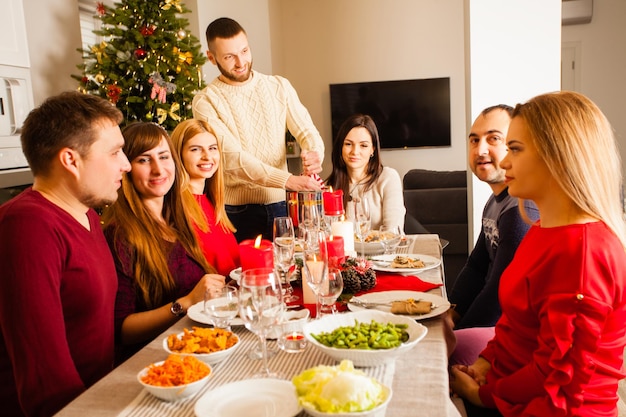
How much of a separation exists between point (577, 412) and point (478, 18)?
2808 mm

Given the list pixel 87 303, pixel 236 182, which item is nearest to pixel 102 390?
pixel 87 303

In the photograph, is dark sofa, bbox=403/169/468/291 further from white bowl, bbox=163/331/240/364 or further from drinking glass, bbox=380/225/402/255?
white bowl, bbox=163/331/240/364

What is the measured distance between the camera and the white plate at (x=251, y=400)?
99cm

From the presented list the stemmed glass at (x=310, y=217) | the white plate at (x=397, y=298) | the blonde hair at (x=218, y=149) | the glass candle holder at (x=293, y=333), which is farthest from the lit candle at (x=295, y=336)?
the blonde hair at (x=218, y=149)

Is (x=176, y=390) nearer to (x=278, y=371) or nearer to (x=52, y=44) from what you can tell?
(x=278, y=371)

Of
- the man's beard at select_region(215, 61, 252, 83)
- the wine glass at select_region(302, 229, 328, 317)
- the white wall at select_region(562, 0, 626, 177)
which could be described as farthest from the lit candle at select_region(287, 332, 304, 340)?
the white wall at select_region(562, 0, 626, 177)

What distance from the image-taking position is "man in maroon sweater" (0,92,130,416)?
1.26 m

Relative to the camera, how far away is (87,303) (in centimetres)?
146

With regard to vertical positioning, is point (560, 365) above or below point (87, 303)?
below

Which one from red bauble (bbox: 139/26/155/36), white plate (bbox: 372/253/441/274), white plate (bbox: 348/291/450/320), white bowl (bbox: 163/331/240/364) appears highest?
red bauble (bbox: 139/26/155/36)

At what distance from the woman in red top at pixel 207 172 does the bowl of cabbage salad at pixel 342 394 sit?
1.42 meters

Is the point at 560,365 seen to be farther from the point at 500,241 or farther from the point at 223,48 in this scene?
the point at 223,48

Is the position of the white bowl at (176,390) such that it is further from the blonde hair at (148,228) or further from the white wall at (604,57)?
the white wall at (604,57)

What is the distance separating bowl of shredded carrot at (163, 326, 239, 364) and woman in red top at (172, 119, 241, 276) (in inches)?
41.5
